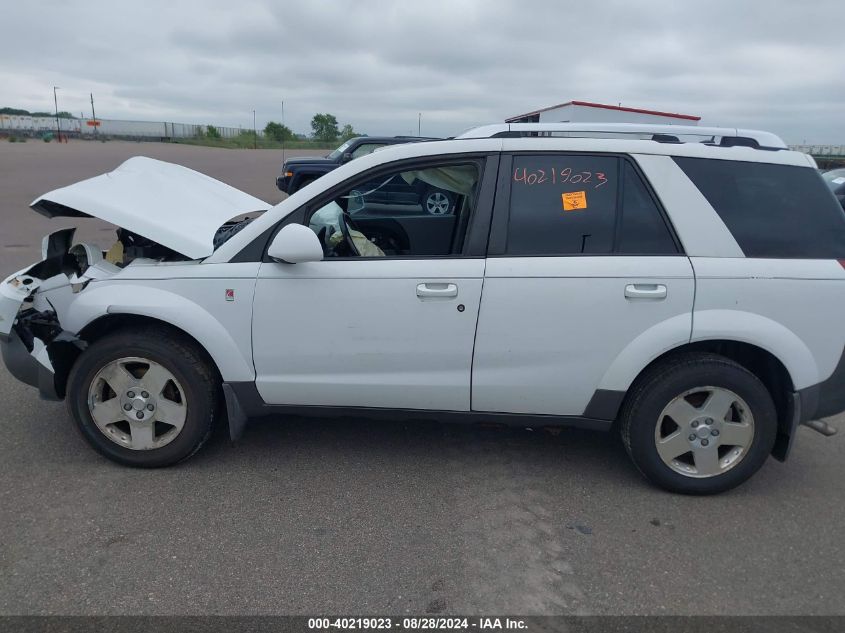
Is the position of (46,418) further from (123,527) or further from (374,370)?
(374,370)

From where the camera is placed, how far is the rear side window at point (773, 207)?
3363 millimetres

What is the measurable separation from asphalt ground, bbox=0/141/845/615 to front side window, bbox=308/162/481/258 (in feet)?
3.91

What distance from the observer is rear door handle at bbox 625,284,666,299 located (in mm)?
3297

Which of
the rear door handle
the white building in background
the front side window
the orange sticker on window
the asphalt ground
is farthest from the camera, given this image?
the white building in background

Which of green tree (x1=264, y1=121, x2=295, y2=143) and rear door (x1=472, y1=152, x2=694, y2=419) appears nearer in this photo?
rear door (x1=472, y1=152, x2=694, y2=419)

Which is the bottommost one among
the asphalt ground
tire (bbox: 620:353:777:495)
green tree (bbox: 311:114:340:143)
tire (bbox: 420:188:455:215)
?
the asphalt ground

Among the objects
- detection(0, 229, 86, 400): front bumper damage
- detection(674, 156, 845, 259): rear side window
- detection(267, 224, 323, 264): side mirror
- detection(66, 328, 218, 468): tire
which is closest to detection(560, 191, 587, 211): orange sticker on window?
detection(674, 156, 845, 259): rear side window

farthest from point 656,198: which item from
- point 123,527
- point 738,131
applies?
point 123,527

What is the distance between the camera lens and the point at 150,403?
3.60 meters

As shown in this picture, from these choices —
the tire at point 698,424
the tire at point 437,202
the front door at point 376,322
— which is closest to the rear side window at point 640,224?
the tire at point 698,424

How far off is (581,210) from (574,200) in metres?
0.06

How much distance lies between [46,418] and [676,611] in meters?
3.82

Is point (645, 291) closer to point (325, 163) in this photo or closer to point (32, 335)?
point (32, 335)

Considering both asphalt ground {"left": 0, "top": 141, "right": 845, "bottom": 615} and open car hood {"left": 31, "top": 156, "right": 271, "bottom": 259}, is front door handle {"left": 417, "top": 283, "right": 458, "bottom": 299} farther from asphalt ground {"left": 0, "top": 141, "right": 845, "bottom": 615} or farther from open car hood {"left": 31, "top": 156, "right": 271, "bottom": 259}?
open car hood {"left": 31, "top": 156, "right": 271, "bottom": 259}
